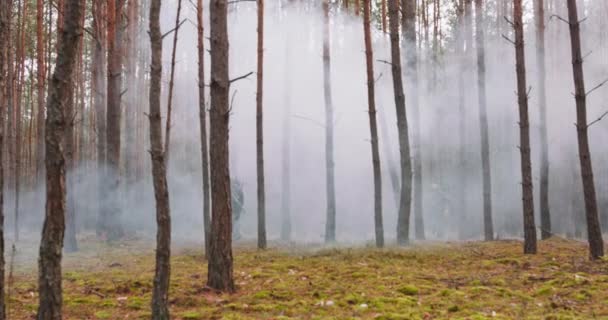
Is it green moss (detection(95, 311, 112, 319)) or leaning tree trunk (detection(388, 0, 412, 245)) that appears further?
leaning tree trunk (detection(388, 0, 412, 245))

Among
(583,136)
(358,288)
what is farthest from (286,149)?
(358,288)

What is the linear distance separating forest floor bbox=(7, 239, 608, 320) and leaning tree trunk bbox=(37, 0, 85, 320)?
142 centimetres

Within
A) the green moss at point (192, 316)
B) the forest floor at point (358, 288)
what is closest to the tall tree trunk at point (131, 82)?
the forest floor at point (358, 288)

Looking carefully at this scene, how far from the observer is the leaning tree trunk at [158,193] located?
5223 millimetres

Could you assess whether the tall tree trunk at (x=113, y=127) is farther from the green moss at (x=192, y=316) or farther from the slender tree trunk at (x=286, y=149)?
the green moss at (x=192, y=316)

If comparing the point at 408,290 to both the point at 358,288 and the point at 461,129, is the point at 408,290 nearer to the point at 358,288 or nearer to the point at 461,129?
the point at 358,288

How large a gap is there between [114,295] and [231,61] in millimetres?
18754

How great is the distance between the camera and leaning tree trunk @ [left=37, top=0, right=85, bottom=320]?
4523 millimetres

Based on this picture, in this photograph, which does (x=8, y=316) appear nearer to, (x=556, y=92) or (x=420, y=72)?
(x=420, y=72)

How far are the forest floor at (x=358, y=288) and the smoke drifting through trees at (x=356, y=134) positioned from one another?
12001mm

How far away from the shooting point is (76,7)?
461 centimetres

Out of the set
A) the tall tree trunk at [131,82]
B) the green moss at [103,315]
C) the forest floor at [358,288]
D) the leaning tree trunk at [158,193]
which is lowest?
the forest floor at [358,288]

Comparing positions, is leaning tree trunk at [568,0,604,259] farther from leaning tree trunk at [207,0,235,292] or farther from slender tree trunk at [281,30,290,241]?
slender tree trunk at [281,30,290,241]

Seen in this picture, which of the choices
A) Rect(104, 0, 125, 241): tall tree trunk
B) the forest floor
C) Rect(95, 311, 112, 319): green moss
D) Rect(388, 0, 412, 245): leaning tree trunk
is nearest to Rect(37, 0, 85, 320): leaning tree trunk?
Rect(95, 311, 112, 319): green moss
